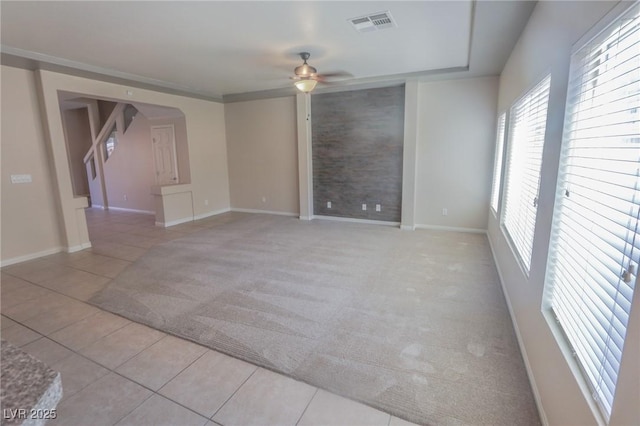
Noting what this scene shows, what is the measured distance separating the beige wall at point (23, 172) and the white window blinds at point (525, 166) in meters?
5.98

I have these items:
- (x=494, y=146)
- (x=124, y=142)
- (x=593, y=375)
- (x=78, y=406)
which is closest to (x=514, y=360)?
(x=593, y=375)

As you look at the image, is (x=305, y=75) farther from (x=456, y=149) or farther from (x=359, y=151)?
(x=456, y=149)

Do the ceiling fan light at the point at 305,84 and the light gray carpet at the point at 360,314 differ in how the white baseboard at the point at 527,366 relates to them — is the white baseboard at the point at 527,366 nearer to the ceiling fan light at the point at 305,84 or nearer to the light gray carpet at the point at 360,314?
the light gray carpet at the point at 360,314

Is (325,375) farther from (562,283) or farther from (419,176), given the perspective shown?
(419,176)

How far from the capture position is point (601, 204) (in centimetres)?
121

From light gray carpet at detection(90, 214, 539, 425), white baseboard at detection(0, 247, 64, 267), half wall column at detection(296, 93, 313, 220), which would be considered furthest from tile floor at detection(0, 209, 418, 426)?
half wall column at detection(296, 93, 313, 220)

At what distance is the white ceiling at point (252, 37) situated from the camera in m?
2.73

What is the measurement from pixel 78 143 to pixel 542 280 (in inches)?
437

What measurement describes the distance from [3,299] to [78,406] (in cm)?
228

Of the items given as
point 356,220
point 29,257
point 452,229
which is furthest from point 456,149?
point 29,257

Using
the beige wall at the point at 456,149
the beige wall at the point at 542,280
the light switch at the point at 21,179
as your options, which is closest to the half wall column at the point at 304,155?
the beige wall at the point at 456,149

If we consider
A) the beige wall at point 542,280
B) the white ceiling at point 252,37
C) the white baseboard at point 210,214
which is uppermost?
the white ceiling at point 252,37

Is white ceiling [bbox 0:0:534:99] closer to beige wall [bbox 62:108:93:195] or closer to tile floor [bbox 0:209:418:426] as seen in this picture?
tile floor [bbox 0:209:418:426]

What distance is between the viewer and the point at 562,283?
1.58m
